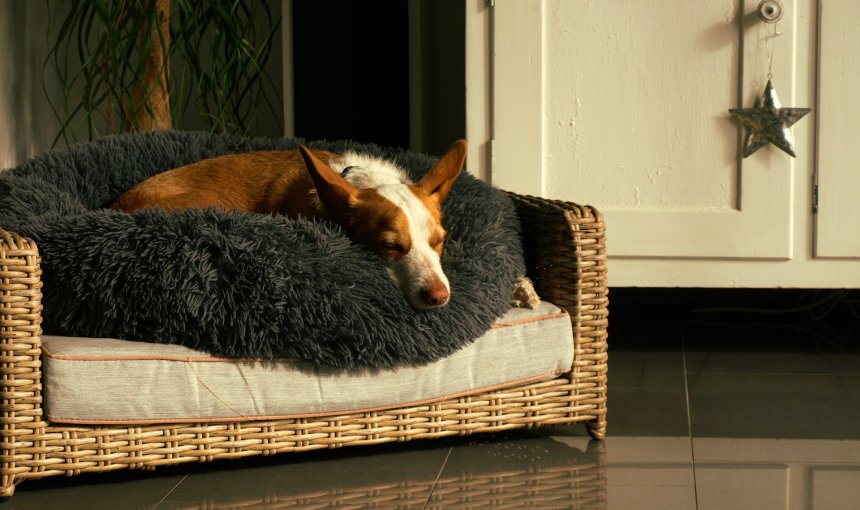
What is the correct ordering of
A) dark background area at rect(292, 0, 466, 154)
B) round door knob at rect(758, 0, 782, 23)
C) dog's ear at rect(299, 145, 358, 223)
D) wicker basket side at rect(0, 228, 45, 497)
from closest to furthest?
1. wicker basket side at rect(0, 228, 45, 497)
2. dog's ear at rect(299, 145, 358, 223)
3. round door knob at rect(758, 0, 782, 23)
4. dark background area at rect(292, 0, 466, 154)

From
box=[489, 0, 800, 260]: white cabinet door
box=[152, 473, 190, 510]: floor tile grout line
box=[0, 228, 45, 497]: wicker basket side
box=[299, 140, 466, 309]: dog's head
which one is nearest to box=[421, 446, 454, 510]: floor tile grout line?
box=[299, 140, 466, 309]: dog's head

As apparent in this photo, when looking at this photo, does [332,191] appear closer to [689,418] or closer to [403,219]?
[403,219]

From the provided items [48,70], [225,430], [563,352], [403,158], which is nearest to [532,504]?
[563,352]

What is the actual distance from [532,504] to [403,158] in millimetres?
1129

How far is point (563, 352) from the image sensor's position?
7.86 ft

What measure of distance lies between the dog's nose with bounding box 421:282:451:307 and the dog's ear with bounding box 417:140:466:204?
346 millimetres

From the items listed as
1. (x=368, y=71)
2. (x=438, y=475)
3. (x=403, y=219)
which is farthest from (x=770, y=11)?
(x=438, y=475)

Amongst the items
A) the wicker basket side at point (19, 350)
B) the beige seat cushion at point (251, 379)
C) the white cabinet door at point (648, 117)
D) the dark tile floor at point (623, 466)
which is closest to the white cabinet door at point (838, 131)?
the white cabinet door at point (648, 117)

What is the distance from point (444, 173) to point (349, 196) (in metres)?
0.24

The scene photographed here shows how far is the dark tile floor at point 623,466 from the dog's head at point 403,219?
14.6 inches

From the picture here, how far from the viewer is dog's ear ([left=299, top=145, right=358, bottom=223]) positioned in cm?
232

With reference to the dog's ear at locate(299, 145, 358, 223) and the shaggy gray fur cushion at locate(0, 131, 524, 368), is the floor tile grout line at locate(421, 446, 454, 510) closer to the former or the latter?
the shaggy gray fur cushion at locate(0, 131, 524, 368)

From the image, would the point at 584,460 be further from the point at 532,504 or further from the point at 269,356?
the point at 269,356

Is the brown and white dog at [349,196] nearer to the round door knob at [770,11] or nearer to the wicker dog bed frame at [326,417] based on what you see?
the wicker dog bed frame at [326,417]
